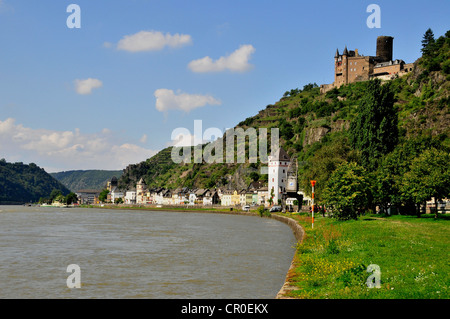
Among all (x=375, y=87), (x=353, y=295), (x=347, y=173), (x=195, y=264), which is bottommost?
(x=195, y=264)

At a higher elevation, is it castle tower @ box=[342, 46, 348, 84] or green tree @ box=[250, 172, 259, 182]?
castle tower @ box=[342, 46, 348, 84]

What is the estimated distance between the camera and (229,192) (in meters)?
182

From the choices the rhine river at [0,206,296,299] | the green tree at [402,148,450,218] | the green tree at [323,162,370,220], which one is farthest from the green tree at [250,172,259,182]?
the rhine river at [0,206,296,299]

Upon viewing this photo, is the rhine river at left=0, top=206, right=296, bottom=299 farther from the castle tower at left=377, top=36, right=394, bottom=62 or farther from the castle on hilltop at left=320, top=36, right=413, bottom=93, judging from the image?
Result: the castle tower at left=377, top=36, right=394, bottom=62

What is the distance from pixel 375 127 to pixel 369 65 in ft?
424

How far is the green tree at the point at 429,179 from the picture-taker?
45775mm

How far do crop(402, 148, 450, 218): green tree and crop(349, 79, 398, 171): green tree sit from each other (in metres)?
16.4

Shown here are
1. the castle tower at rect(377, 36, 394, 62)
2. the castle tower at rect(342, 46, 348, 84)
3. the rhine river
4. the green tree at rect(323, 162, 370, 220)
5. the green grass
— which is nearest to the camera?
the green grass

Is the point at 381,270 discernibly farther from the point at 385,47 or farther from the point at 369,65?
the point at 385,47

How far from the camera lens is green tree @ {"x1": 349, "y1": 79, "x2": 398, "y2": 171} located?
6700cm

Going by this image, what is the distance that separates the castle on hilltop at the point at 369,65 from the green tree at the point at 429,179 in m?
133

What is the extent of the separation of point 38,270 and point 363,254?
16785 millimetres
